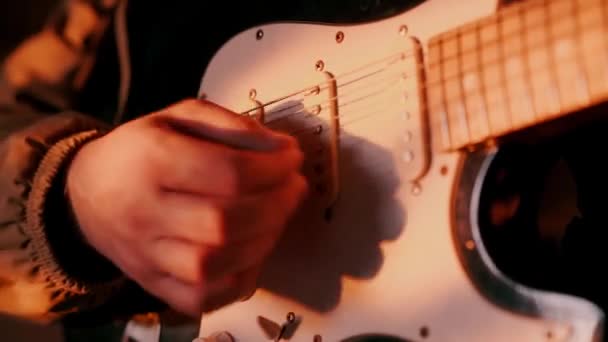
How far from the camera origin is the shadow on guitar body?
0.50 meters

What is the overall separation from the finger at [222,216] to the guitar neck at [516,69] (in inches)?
4.2

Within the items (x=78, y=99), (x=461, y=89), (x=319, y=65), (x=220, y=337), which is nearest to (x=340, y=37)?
(x=319, y=65)

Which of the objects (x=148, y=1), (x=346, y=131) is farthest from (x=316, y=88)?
(x=148, y=1)

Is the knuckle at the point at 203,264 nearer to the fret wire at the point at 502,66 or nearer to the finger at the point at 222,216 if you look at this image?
the finger at the point at 222,216

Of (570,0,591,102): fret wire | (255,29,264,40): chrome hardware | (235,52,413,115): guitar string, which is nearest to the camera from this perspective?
(570,0,591,102): fret wire

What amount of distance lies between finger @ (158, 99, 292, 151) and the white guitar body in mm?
62

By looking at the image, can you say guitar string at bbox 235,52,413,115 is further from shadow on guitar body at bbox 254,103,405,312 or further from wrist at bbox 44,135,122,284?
wrist at bbox 44,135,122,284

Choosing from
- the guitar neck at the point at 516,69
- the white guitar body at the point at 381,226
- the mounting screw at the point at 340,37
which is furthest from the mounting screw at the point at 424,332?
the mounting screw at the point at 340,37

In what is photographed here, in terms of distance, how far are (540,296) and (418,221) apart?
0.09 metres

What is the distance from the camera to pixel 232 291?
Result: 0.51 meters

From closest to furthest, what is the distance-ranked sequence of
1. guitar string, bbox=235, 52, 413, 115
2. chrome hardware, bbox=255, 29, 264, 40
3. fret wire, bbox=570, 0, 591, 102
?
fret wire, bbox=570, 0, 591, 102 < guitar string, bbox=235, 52, 413, 115 < chrome hardware, bbox=255, 29, 264, 40

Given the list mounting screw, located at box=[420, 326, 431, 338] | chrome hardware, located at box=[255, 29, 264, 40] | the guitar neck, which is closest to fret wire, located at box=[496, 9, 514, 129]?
the guitar neck

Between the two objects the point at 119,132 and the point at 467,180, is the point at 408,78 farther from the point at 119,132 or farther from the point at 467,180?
the point at 119,132

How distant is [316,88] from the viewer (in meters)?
0.55
